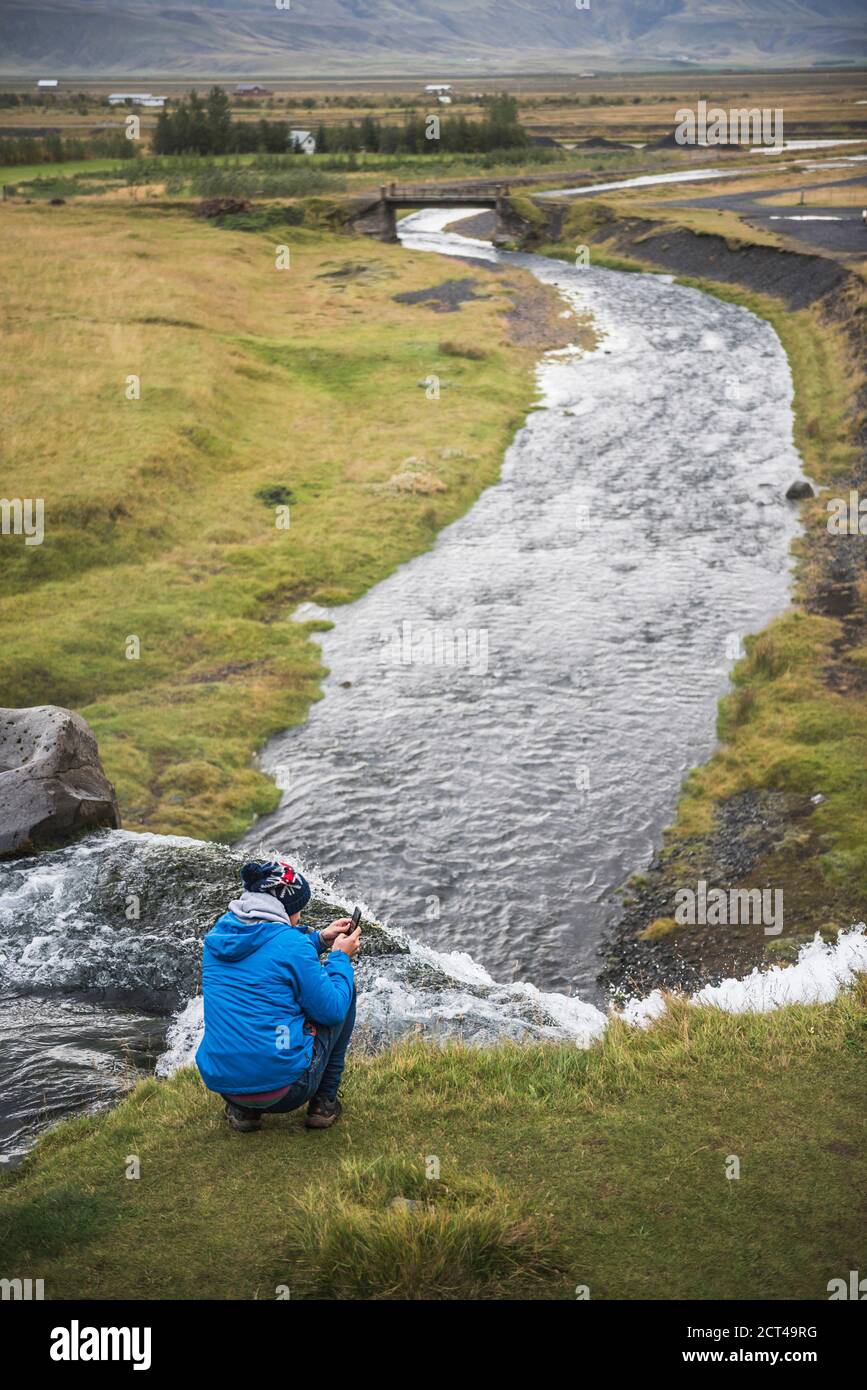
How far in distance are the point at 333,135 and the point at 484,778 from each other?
5314 inches

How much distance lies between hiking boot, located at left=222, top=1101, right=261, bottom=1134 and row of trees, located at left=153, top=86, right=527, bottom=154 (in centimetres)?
13299

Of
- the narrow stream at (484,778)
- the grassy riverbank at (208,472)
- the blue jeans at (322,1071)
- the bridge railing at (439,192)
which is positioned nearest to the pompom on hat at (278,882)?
the blue jeans at (322,1071)

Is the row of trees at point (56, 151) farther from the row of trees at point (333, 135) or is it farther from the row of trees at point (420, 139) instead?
the row of trees at point (420, 139)

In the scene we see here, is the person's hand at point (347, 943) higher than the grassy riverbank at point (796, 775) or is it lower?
higher

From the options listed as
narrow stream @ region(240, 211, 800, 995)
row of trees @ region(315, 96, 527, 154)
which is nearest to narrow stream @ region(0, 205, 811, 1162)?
narrow stream @ region(240, 211, 800, 995)

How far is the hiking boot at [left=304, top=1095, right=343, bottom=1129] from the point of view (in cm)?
994

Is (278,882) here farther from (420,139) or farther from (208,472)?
(420,139)

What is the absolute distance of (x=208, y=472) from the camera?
130 feet

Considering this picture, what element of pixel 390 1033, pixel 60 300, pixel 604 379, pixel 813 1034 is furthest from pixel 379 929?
pixel 60 300

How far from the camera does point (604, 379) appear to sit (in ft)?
177

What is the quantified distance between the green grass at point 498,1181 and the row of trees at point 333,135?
13208 cm

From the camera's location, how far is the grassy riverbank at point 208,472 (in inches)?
1016

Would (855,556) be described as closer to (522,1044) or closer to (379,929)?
(379,929)

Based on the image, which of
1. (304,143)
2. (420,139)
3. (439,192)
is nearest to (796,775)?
(439,192)
